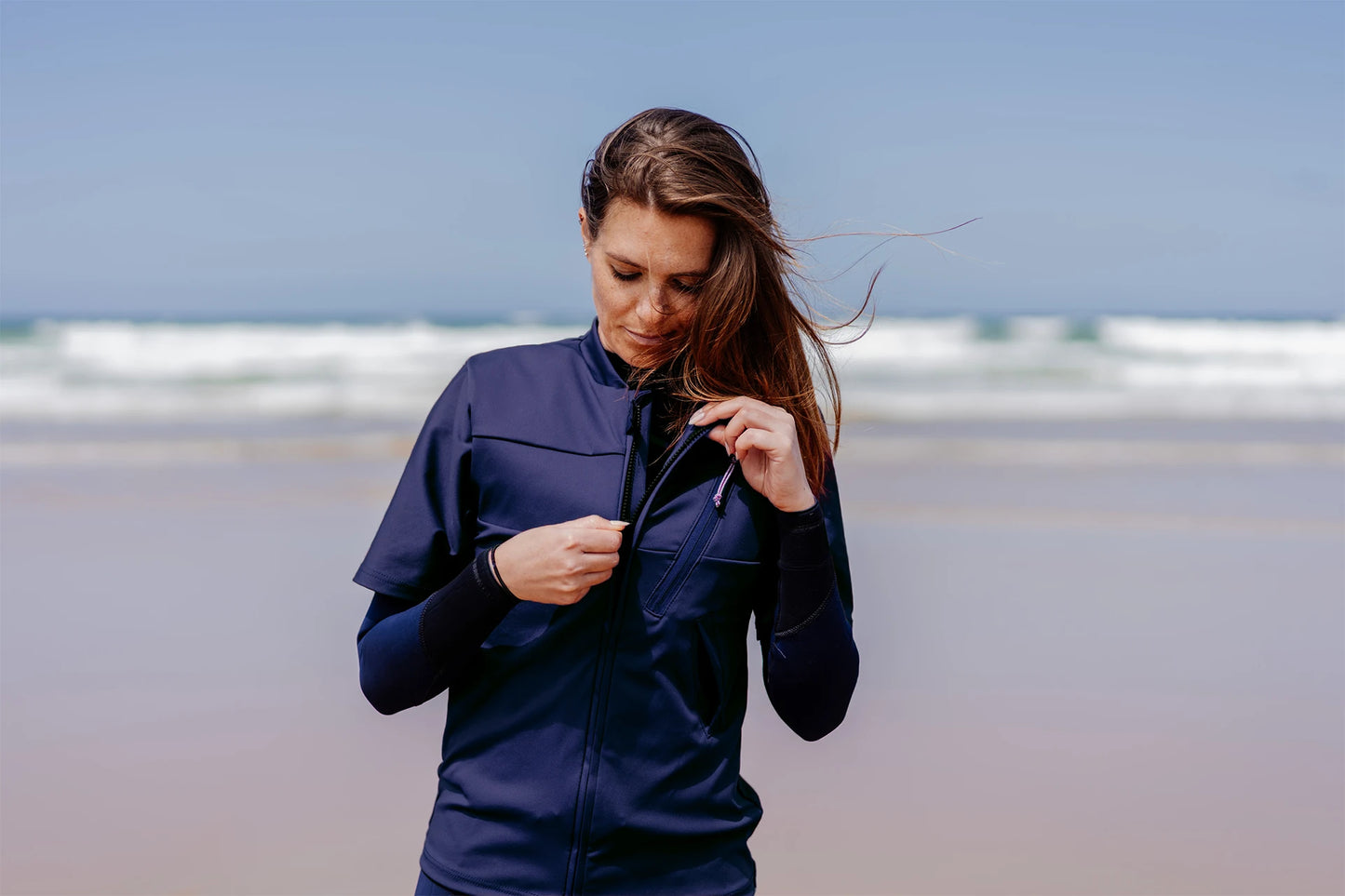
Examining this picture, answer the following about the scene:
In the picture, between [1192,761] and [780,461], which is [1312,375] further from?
[780,461]

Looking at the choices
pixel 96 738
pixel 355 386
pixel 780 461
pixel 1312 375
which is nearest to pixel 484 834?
pixel 780 461

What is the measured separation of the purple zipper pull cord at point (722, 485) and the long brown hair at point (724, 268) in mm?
105

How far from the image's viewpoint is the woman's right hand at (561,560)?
62.3 inches

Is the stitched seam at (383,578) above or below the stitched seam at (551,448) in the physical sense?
below

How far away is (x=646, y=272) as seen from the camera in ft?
5.98

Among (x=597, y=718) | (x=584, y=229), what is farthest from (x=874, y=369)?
(x=597, y=718)

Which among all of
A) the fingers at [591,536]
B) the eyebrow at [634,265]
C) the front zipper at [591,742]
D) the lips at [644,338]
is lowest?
the front zipper at [591,742]

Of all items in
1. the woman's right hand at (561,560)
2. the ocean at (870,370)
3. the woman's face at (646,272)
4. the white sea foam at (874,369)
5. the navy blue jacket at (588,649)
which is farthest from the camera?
the white sea foam at (874,369)

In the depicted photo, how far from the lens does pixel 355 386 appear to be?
55.1 feet

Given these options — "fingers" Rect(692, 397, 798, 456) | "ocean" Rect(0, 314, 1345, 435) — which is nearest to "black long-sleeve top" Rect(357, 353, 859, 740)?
"fingers" Rect(692, 397, 798, 456)

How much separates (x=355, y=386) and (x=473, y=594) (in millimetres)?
15767

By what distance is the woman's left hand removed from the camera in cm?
172

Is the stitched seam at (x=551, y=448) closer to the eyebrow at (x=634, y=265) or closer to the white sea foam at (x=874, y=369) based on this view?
the eyebrow at (x=634, y=265)

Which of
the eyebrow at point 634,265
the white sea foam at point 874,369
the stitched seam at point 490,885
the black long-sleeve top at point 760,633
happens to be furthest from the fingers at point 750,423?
the white sea foam at point 874,369
